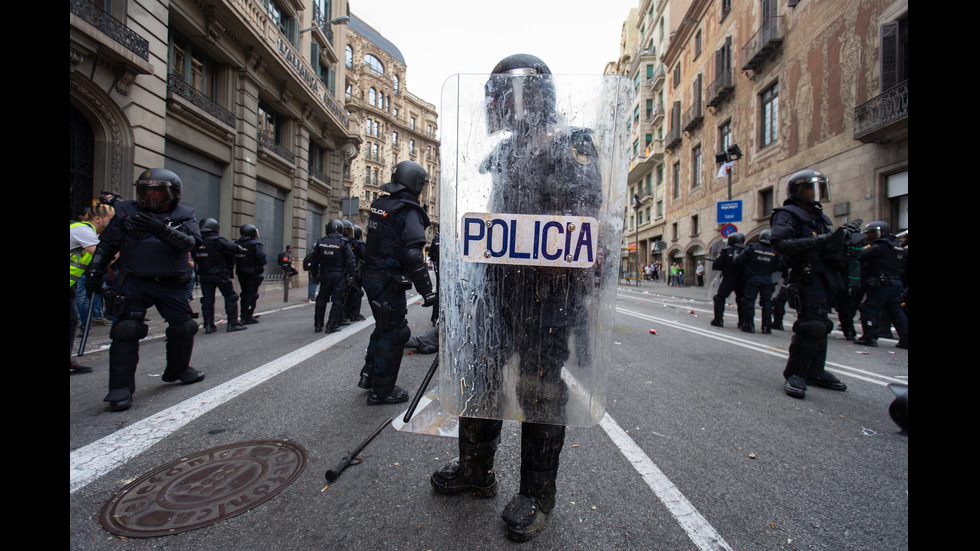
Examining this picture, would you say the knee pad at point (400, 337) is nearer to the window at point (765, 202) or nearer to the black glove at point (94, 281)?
the black glove at point (94, 281)

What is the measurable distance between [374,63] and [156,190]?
47682 mm

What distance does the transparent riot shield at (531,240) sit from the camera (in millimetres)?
1199

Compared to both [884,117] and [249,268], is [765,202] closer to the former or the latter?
[884,117]

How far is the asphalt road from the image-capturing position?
1.50 meters

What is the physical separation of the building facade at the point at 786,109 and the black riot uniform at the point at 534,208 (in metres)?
11.2

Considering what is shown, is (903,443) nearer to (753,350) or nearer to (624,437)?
(624,437)

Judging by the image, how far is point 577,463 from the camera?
2.10 m

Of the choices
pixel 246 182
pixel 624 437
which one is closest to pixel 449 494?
pixel 624 437

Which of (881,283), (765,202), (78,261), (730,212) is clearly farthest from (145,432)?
(765,202)

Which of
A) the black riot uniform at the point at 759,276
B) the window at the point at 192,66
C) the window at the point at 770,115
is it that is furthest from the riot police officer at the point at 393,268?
the window at the point at 770,115

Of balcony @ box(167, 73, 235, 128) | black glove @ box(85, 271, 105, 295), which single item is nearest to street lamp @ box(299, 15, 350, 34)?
balcony @ box(167, 73, 235, 128)

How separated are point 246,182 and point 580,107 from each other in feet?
51.0

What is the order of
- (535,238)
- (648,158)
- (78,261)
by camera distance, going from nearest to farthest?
(535,238) → (78,261) → (648,158)

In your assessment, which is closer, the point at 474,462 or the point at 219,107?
the point at 474,462
